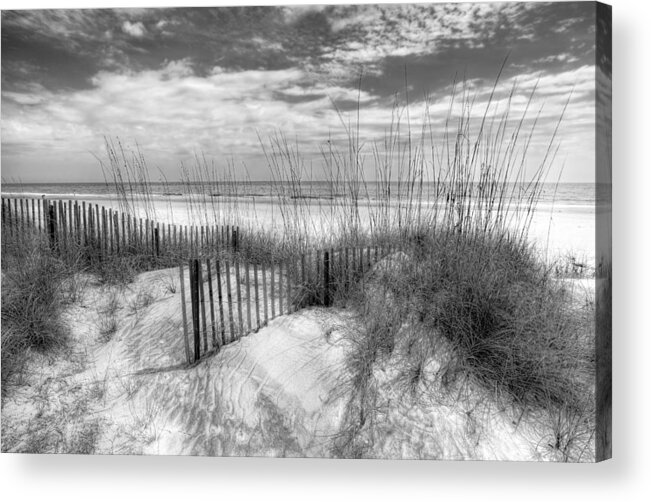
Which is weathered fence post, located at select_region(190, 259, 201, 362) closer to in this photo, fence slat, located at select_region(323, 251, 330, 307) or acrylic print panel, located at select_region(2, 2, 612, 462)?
acrylic print panel, located at select_region(2, 2, 612, 462)

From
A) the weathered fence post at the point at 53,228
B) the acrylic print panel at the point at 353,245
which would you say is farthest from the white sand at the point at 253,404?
the weathered fence post at the point at 53,228

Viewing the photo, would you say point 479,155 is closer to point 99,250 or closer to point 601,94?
point 601,94

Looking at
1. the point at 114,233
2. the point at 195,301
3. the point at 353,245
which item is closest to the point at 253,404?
the point at 195,301

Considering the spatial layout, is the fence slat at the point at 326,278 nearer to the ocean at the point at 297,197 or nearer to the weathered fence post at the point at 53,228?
the ocean at the point at 297,197

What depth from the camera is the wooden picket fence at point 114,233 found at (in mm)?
2820

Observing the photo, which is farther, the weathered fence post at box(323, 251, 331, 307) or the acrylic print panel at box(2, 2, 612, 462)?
the weathered fence post at box(323, 251, 331, 307)

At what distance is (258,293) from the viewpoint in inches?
87.4

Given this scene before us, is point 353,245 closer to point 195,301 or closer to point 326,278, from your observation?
point 326,278

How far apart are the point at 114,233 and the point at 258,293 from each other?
156cm

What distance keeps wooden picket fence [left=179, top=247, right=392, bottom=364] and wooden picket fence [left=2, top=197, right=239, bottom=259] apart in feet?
2.34

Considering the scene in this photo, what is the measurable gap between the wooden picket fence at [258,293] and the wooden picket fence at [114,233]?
712mm

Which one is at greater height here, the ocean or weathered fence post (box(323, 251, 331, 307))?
the ocean

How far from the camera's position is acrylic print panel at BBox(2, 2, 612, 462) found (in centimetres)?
177

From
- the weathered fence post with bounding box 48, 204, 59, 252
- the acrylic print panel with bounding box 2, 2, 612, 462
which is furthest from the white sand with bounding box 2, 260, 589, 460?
the weathered fence post with bounding box 48, 204, 59, 252
